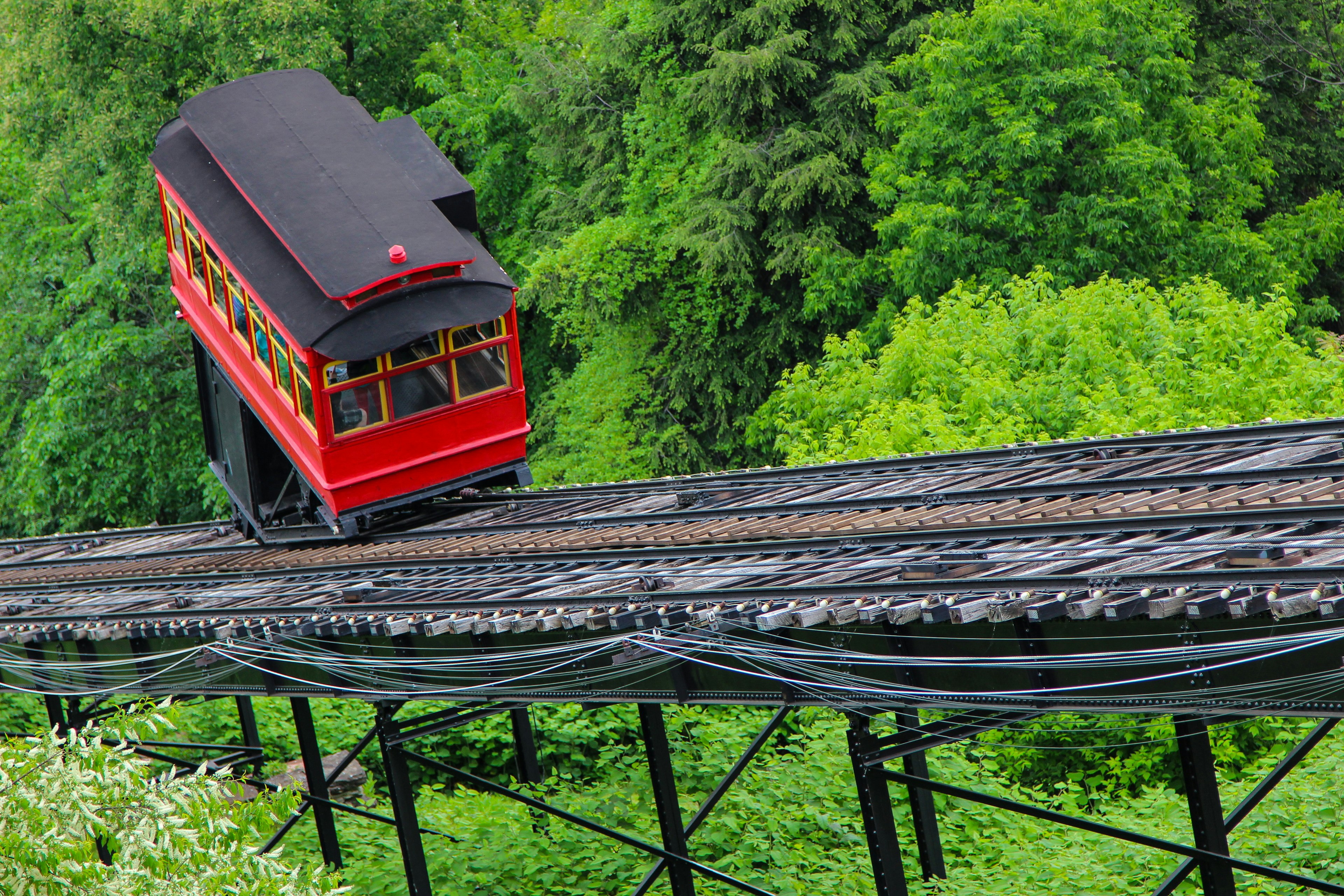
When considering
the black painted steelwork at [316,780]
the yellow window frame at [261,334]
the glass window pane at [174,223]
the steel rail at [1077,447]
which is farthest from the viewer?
the glass window pane at [174,223]

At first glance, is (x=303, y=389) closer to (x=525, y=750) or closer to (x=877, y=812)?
(x=525, y=750)

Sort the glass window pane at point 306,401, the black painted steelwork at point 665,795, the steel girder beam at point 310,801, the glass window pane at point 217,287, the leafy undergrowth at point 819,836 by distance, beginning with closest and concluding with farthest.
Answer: the black painted steelwork at point 665,795 → the leafy undergrowth at point 819,836 → the steel girder beam at point 310,801 → the glass window pane at point 306,401 → the glass window pane at point 217,287

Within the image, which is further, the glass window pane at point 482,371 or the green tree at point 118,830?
the glass window pane at point 482,371

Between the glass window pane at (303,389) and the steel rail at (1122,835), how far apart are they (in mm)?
7650

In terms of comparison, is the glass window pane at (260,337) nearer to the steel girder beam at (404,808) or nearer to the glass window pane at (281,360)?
the glass window pane at (281,360)

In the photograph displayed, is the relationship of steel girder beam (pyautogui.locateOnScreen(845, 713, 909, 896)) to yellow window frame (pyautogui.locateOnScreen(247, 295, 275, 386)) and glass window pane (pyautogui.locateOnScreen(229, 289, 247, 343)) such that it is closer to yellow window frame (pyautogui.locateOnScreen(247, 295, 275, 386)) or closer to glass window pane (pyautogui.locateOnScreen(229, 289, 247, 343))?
yellow window frame (pyautogui.locateOnScreen(247, 295, 275, 386))

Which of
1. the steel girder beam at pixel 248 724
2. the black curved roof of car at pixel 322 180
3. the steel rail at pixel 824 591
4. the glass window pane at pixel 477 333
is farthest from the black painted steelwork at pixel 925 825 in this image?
the steel girder beam at pixel 248 724

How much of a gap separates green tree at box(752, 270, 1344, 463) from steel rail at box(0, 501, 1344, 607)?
25.0 feet

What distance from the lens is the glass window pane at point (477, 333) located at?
13.7 metres

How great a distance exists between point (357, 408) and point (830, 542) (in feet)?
21.1

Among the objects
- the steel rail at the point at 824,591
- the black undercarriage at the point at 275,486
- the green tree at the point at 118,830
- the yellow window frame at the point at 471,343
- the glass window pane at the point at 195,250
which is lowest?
the green tree at the point at 118,830

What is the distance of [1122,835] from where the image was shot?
7.09 m

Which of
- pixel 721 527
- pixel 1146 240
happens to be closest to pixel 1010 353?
pixel 1146 240

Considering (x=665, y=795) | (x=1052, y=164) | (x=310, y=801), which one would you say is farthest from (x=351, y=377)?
(x=1052, y=164)
